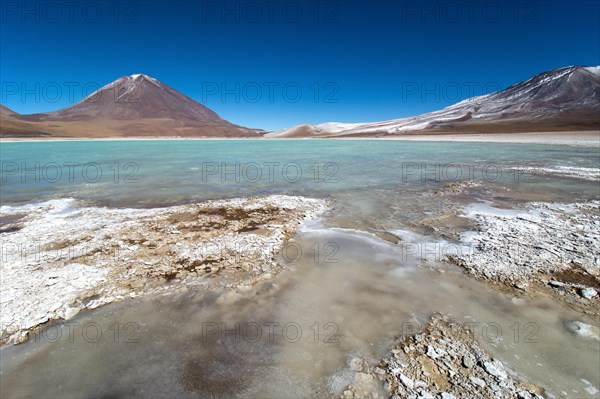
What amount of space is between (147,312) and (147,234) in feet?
A: 8.16

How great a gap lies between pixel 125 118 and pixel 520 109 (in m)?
172

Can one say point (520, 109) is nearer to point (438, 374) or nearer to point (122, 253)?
point (438, 374)

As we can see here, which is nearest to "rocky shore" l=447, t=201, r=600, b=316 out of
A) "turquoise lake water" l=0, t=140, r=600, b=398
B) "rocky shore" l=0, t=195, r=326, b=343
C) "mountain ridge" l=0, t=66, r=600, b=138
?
"turquoise lake water" l=0, t=140, r=600, b=398

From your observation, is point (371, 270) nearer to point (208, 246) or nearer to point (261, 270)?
point (261, 270)

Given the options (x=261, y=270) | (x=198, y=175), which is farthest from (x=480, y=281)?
(x=198, y=175)

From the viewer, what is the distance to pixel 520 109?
95.4 meters

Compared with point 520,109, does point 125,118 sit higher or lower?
higher

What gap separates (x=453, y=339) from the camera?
9.43 feet

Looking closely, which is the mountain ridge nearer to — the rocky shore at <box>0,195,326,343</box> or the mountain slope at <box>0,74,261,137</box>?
the mountain slope at <box>0,74,261,137</box>

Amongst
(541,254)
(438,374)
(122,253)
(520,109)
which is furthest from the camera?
(520,109)

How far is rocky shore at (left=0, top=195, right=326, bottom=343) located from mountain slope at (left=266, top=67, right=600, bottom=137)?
86.8 metres

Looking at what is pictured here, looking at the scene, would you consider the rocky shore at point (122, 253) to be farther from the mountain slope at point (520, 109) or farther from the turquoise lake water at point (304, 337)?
the mountain slope at point (520, 109)

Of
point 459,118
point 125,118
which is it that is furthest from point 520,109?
point 125,118

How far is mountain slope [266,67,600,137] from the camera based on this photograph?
82.6m
